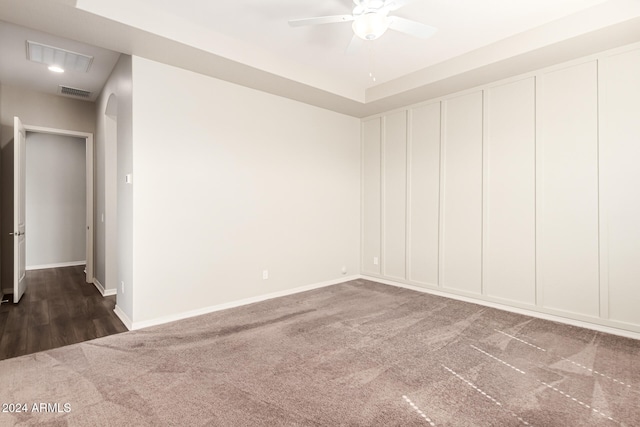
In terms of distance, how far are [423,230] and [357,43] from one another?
2.80 meters

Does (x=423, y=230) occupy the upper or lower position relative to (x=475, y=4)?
lower

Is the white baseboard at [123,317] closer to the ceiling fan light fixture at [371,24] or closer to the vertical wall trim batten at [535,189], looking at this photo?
the ceiling fan light fixture at [371,24]

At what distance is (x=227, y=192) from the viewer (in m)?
3.90

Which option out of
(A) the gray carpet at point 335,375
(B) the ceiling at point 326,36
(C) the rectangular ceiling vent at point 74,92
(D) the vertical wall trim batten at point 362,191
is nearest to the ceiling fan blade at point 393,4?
(B) the ceiling at point 326,36

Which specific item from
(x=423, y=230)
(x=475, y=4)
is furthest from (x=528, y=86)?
(x=423, y=230)

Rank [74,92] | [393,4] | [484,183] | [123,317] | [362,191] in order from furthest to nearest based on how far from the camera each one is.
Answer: [362,191] < [74,92] < [484,183] < [123,317] < [393,4]

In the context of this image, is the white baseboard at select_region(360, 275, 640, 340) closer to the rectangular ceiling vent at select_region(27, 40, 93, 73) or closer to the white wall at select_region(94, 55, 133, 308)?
the white wall at select_region(94, 55, 133, 308)

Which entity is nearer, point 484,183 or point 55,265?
point 484,183

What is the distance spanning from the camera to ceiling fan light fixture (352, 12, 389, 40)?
2445 millimetres

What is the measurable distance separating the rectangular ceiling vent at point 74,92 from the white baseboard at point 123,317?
3138 millimetres

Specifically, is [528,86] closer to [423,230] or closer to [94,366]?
[423,230]

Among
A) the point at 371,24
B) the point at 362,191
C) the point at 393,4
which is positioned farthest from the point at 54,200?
the point at 393,4

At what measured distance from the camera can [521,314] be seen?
3645 millimetres

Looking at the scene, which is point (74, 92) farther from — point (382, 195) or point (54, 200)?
point (382, 195)
